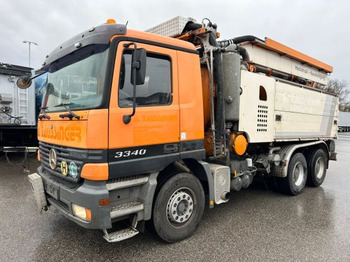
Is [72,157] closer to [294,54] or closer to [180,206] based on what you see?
[180,206]

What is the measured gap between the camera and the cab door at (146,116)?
275 cm

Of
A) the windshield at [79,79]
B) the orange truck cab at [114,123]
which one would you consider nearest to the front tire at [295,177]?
the orange truck cab at [114,123]

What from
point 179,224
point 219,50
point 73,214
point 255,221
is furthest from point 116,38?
point 255,221

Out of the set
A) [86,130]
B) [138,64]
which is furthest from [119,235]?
[138,64]

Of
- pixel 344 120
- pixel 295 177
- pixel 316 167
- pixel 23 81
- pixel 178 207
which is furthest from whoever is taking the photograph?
pixel 344 120

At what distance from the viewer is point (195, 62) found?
356 cm

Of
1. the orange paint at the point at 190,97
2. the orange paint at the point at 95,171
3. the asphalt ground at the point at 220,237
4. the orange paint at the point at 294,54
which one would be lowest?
the asphalt ground at the point at 220,237

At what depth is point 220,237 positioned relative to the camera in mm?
3529

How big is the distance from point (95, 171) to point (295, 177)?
4.72 m

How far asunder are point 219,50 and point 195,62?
1.91ft

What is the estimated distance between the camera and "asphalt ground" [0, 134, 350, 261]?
307 centimetres

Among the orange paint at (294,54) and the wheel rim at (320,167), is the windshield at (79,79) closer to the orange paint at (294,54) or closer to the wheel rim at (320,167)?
the orange paint at (294,54)

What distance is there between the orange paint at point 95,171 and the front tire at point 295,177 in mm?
4101

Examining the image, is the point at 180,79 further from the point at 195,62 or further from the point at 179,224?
the point at 179,224
